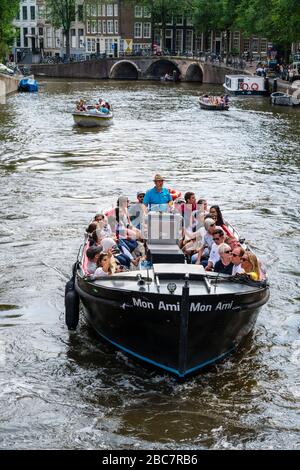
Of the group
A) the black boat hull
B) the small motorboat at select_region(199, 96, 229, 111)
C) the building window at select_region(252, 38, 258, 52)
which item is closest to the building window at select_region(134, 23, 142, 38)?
the building window at select_region(252, 38, 258, 52)

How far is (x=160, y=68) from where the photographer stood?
88.7m

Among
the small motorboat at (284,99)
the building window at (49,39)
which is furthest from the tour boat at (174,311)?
the building window at (49,39)

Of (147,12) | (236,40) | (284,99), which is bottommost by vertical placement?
(284,99)

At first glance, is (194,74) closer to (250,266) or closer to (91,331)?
(91,331)

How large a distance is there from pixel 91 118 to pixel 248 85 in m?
22.5

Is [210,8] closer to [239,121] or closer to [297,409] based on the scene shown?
[239,121]

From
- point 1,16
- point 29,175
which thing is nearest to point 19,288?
point 29,175

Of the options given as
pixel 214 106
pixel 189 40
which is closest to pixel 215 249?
pixel 214 106

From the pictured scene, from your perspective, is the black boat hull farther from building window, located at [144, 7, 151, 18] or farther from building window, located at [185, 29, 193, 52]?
building window, located at [185, 29, 193, 52]

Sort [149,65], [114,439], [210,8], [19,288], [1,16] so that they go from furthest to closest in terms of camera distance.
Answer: [149,65]
[210,8]
[1,16]
[19,288]
[114,439]

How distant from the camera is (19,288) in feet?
A: 51.5

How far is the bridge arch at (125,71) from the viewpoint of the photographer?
87438mm

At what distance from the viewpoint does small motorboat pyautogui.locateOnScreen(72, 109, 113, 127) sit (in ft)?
132

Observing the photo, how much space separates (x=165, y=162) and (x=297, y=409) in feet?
67.2
